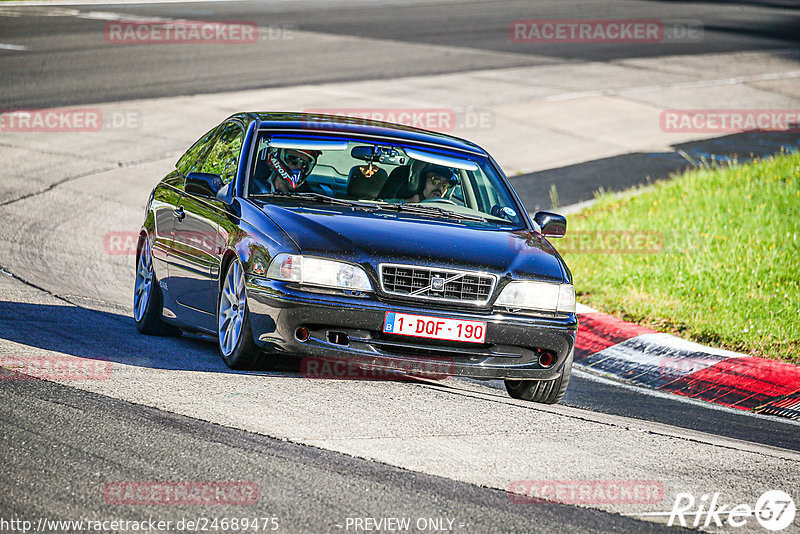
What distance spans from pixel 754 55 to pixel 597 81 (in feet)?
23.3

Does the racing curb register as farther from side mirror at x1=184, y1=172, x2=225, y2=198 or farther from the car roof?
side mirror at x1=184, y1=172, x2=225, y2=198

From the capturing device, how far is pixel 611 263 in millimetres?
11734

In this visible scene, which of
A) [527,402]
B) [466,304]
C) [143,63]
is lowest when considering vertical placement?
[527,402]

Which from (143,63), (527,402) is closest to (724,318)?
(527,402)

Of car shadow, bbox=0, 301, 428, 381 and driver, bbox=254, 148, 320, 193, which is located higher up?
driver, bbox=254, 148, 320, 193

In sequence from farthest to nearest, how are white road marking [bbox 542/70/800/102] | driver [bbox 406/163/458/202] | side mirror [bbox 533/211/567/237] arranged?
white road marking [bbox 542/70/800/102], side mirror [bbox 533/211/567/237], driver [bbox 406/163/458/202]

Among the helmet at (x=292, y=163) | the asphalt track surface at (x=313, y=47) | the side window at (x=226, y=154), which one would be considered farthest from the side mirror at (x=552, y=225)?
the asphalt track surface at (x=313, y=47)

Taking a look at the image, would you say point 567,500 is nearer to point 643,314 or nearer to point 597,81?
point 643,314

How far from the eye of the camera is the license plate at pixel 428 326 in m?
6.48

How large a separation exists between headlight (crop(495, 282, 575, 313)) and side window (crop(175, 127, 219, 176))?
9.50 feet

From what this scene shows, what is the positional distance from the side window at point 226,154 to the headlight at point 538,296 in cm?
205

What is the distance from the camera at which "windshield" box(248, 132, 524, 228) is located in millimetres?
7539

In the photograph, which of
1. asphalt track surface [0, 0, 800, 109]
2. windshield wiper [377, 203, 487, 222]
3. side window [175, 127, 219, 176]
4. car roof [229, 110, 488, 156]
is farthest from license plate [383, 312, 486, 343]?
asphalt track surface [0, 0, 800, 109]

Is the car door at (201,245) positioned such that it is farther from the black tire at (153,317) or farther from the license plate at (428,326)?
the license plate at (428,326)
